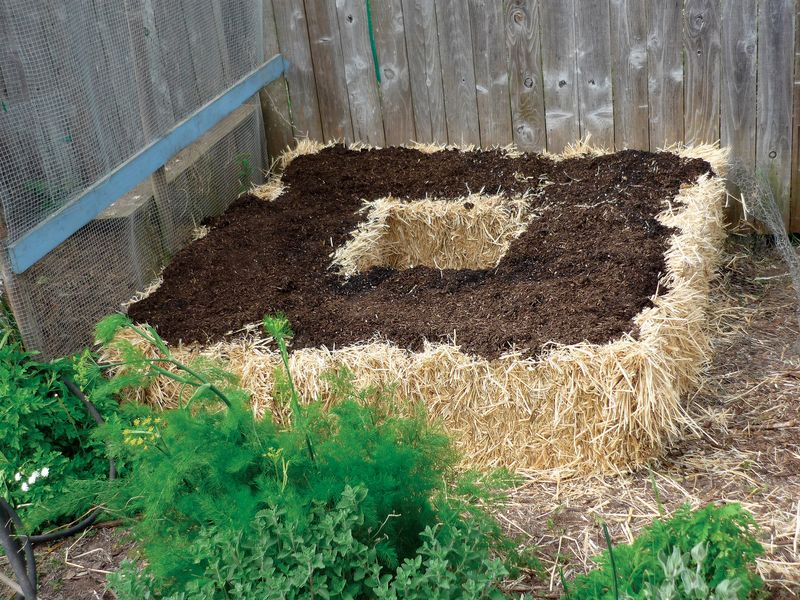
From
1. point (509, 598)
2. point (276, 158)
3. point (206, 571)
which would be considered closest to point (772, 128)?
point (276, 158)

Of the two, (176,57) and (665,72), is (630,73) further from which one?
(176,57)

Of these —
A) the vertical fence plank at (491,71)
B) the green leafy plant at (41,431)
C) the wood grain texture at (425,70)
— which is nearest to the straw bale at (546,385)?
the green leafy plant at (41,431)

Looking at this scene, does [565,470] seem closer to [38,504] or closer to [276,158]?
[38,504]

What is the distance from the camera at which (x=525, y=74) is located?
4.97 m

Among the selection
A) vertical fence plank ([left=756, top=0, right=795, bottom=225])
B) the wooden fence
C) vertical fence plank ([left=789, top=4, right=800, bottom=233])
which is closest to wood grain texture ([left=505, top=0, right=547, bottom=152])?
the wooden fence

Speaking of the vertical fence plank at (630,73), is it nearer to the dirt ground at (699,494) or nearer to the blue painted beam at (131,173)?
the dirt ground at (699,494)

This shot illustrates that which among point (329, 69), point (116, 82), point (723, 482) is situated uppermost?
point (116, 82)

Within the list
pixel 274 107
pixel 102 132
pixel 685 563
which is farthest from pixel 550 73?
pixel 685 563

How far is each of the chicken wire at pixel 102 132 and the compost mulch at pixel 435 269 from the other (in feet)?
0.65

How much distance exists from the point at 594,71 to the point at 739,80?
744 mm

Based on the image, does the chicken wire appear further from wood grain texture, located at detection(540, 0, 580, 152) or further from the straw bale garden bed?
wood grain texture, located at detection(540, 0, 580, 152)

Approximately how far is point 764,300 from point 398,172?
6.69ft

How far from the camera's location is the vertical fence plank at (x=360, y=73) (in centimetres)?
512

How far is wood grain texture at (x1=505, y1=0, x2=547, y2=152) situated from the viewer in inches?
190
